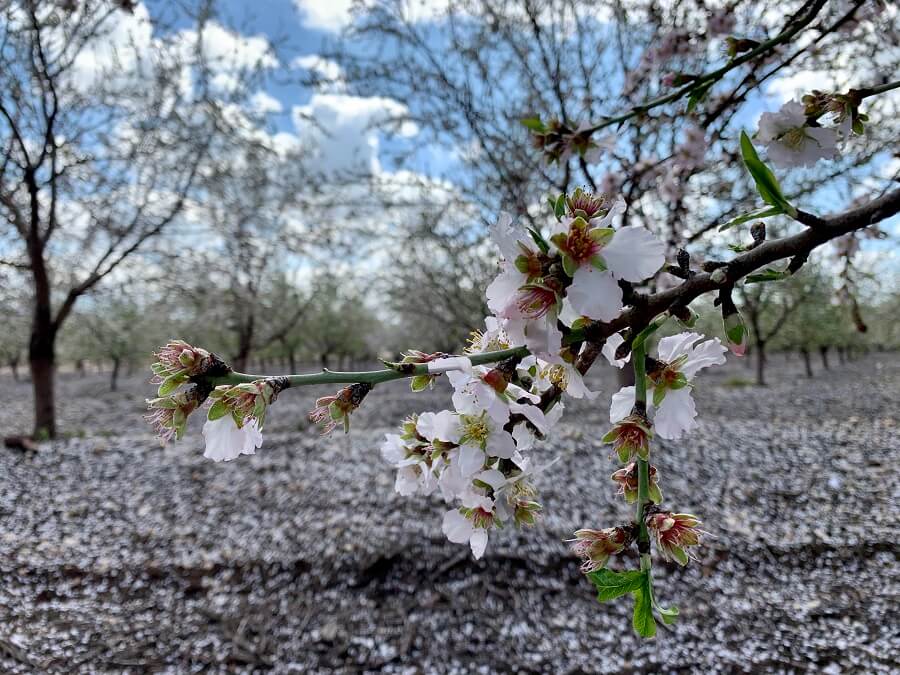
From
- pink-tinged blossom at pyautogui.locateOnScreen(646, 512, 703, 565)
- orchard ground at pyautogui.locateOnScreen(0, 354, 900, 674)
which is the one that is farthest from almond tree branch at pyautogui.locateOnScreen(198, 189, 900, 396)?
orchard ground at pyautogui.locateOnScreen(0, 354, 900, 674)

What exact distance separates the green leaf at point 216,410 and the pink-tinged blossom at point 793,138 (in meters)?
1.05

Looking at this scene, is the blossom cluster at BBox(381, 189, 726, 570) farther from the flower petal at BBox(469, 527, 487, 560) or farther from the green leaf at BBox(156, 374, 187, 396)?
the green leaf at BBox(156, 374, 187, 396)

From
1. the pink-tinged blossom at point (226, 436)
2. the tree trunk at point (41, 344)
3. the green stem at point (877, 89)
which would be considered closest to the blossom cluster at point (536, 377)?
the pink-tinged blossom at point (226, 436)

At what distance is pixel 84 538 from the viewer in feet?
11.8

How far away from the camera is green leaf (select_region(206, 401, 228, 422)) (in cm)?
62

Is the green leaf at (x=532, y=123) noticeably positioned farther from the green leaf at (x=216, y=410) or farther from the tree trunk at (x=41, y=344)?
the tree trunk at (x=41, y=344)

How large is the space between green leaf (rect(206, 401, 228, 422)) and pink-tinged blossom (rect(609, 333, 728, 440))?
0.53m

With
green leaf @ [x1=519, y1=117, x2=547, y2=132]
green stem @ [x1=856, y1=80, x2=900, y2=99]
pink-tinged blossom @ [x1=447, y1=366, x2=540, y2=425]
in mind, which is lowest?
pink-tinged blossom @ [x1=447, y1=366, x2=540, y2=425]

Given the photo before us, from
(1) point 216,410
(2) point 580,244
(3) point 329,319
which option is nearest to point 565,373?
(2) point 580,244

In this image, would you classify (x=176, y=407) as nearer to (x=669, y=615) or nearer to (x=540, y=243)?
(x=540, y=243)

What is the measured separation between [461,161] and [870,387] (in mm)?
12041

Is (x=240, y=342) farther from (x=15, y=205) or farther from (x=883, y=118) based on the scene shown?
(x=883, y=118)

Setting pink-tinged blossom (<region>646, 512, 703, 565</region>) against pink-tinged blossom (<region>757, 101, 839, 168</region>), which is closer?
pink-tinged blossom (<region>646, 512, 703, 565</region>)

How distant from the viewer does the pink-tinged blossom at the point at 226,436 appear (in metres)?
0.64
